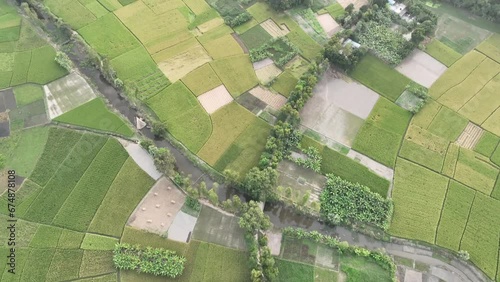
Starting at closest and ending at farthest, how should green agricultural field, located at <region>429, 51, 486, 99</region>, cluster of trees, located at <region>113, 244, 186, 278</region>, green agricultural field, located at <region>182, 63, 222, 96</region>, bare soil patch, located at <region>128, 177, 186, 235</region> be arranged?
cluster of trees, located at <region>113, 244, 186, 278</region>, bare soil patch, located at <region>128, 177, 186, 235</region>, green agricultural field, located at <region>182, 63, 222, 96</region>, green agricultural field, located at <region>429, 51, 486, 99</region>

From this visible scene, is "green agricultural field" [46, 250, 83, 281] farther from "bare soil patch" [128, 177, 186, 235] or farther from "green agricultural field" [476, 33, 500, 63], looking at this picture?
"green agricultural field" [476, 33, 500, 63]

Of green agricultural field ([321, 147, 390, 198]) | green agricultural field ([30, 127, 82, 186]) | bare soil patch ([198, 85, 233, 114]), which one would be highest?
green agricultural field ([321, 147, 390, 198])

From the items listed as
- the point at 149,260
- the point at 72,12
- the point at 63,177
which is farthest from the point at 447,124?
the point at 72,12

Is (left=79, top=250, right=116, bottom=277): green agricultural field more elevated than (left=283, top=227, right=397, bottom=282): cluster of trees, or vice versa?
(left=283, top=227, right=397, bottom=282): cluster of trees

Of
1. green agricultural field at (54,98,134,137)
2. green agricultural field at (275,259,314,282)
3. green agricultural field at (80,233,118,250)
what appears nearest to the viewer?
green agricultural field at (275,259,314,282)

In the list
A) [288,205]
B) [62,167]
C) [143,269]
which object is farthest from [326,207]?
[62,167]

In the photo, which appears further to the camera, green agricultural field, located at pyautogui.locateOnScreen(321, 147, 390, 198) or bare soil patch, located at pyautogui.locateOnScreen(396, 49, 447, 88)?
bare soil patch, located at pyautogui.locateOnScreen(396, 49, 447, 88)

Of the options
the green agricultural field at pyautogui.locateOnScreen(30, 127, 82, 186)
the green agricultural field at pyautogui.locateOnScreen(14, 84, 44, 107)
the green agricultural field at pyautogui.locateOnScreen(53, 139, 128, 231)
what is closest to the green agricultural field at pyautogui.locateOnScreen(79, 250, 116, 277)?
the green agricultural field at pyautogui.locateOnScreen(53, 139, 128, 231)
